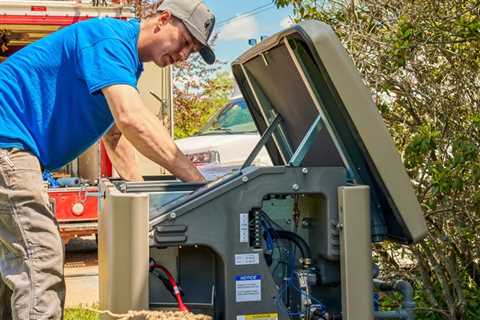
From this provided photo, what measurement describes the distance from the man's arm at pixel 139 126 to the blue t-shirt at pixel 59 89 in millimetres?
125

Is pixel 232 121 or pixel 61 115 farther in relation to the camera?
pixel 232 121

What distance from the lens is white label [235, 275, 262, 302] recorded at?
3.14 metres

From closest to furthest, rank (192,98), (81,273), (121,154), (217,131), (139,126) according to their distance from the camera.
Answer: (139,126)
(121,154)
(81,273)
(217,131)
(192,98)

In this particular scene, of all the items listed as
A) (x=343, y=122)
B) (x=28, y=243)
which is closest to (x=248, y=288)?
(x=343, y=122)

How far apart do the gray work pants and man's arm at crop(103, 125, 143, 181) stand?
0.82 m

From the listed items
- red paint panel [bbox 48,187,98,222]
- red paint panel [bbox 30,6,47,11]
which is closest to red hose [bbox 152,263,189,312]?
red paint panel [bbox 48,187,98,222]

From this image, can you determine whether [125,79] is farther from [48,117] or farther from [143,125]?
[48,117]

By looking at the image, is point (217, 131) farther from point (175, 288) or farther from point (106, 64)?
point (175, 288)

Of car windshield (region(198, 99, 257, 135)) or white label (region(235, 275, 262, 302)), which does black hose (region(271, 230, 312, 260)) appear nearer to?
white label (region(235, 275, 262, 302))

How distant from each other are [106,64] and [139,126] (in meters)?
0.31

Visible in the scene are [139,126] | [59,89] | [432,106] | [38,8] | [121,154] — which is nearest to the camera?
[139,126]

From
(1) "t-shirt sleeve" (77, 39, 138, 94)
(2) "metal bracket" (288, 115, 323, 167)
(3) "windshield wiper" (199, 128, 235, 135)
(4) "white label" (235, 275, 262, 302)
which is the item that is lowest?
(4) "white label" (235, 275, 262, 302)

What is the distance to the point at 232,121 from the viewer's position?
32.8 ft

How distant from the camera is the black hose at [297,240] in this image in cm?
338
